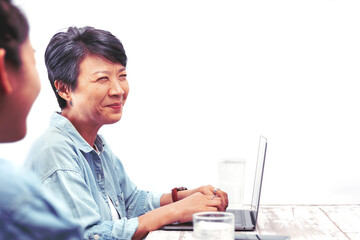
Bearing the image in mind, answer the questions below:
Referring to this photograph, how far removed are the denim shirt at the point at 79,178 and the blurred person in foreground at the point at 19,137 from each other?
0.78 meters

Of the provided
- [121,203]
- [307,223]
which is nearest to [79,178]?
[121,203]

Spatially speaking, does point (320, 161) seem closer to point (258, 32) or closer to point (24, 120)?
point (258, 32)

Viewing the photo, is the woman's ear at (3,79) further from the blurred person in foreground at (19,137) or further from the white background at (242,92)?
the white background at (242,92)

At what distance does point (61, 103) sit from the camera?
1.89 metres

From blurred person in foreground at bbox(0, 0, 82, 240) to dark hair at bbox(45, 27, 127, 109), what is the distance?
3.43ft

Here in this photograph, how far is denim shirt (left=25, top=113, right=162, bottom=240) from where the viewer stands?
151 cm

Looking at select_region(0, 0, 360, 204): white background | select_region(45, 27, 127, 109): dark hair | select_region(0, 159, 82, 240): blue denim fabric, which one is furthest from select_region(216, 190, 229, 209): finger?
select_region(0, 159, 82, 240): blue denim fabric

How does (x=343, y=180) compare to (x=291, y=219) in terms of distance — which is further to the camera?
(x=343, y=180)

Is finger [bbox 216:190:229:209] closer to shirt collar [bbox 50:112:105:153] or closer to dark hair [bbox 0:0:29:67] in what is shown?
shirt collar [bbox 50:112:105:153]

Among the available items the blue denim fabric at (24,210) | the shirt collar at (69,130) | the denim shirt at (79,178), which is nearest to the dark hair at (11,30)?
the blue denim fabric at (24,210)

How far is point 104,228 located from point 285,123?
5.19ft

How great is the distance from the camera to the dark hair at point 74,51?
5.91 feet

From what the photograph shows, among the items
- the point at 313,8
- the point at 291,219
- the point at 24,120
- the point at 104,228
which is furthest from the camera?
the point at 313,8

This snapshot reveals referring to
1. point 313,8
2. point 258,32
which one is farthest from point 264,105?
point 313,8
